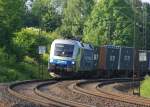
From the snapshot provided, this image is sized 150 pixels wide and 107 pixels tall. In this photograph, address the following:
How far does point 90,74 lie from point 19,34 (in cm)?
1599

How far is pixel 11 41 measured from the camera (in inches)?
2149

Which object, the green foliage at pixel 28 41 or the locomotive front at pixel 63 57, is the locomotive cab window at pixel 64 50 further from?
the green foliage at pixel 28 41

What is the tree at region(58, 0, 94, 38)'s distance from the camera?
10238cm

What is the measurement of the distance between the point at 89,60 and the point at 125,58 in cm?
1021

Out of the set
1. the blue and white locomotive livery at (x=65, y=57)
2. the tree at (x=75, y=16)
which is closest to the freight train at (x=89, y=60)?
the blue and white locomotive livery at (x=65, y=57)

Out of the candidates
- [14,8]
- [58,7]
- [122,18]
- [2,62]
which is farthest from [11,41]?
[58,7]

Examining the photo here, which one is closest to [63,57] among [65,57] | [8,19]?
[65,57]

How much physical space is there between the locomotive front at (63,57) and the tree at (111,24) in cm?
4545

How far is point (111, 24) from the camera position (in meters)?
90.2

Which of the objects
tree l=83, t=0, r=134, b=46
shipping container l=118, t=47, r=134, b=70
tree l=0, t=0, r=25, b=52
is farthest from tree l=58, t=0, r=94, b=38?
shipping container l=118, t=47, r=134, b=70

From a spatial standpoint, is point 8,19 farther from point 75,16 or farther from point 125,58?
point 75,16

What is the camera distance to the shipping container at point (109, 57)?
4934 cm

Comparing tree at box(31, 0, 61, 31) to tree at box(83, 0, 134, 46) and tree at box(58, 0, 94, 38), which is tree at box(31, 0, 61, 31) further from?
tree at box(83, 0, 134, 46)

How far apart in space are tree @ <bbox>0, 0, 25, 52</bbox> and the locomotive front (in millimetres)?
12777
